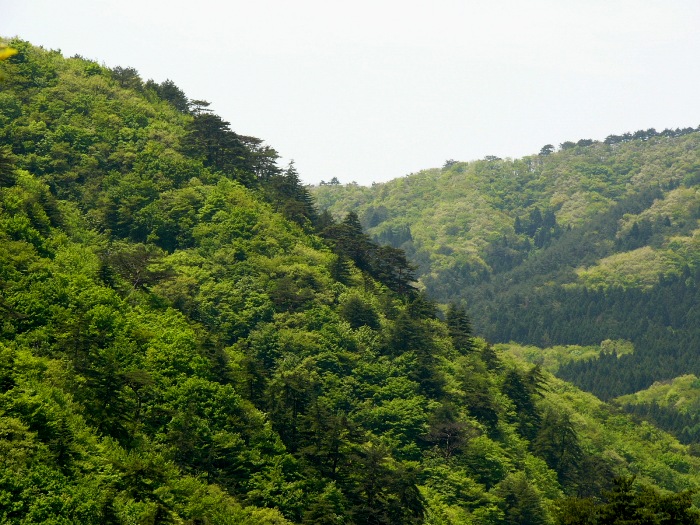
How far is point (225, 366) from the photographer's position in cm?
7388

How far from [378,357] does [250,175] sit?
3610 centimetres

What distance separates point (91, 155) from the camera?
10606 centimetres

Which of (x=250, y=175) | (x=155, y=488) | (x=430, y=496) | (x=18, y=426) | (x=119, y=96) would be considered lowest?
(x=430, y=496)

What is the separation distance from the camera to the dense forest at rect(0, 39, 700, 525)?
55.5m

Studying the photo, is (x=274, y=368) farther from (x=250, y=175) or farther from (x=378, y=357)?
(x=250, y=175)

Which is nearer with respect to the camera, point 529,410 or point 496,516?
point 496,516

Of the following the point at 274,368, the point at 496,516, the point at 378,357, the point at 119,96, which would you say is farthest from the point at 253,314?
the point at 119,96

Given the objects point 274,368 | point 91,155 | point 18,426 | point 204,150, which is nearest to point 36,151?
point 91,155

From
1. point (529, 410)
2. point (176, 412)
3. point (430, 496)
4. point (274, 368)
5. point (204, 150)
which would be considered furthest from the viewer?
point (204, 150)

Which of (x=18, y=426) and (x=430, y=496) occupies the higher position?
(x=18, y=426)

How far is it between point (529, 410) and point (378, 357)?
1881cm

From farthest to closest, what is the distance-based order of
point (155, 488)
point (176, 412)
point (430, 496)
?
1. point (430, 496)
2. point (176, 412)
3. point (155, 488)

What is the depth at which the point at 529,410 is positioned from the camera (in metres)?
97.4

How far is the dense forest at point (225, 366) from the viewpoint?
182 feet
